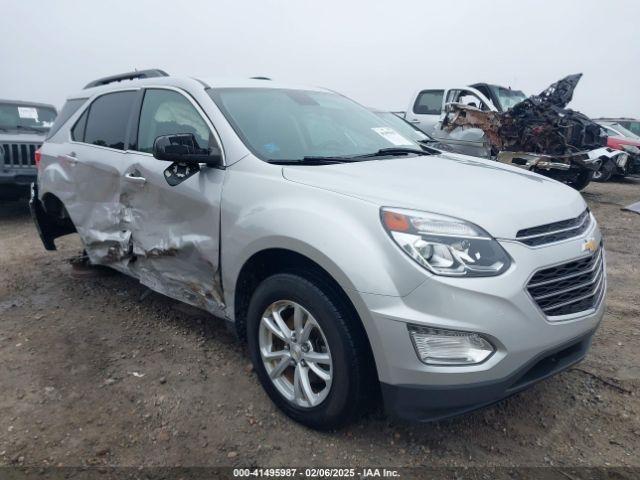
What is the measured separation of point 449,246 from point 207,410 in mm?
1582

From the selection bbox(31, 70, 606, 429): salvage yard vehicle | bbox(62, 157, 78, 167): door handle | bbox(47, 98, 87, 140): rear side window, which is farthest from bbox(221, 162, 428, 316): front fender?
bbox(47, 98, 87, 140): rear side window

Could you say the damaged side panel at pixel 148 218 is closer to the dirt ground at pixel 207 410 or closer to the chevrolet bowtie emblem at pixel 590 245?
the dirt ground at pixel 207 410

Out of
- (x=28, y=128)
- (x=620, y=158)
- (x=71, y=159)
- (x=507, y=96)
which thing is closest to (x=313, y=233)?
(x=71, y=159)

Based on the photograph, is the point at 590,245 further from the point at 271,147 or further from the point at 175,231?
the point at 175,231

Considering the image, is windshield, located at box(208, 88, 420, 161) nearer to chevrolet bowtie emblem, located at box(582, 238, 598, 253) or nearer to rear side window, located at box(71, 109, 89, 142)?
chevrolet bowtie emblem, located at box(582, 238, 598, 253)

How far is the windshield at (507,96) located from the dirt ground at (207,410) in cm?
753

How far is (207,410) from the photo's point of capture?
8.73 feet

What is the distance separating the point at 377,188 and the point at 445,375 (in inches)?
34.1

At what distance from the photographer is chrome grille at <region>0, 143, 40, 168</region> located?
730 cm

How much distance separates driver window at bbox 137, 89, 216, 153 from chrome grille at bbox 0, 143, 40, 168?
5.02m

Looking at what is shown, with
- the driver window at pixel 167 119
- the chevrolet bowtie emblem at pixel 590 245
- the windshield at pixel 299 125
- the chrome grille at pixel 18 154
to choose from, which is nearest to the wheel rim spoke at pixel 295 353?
the windshield at pixel 299 125

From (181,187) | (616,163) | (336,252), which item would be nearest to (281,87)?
(181,187)

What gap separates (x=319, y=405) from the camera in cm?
235

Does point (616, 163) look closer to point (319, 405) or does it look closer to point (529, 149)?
point (529, 149)
